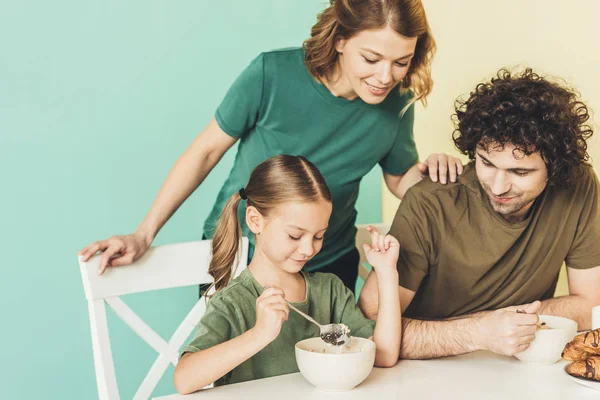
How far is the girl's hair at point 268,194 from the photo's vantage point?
54.3 inches

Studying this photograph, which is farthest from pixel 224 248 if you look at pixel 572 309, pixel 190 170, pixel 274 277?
pixel 572 309

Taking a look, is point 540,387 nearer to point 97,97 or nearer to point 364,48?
point 364,48

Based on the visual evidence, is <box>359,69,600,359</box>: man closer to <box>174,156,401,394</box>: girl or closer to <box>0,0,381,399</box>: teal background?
<box>174,156,401,394</box>: girl

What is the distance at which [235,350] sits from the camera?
3.81 feet

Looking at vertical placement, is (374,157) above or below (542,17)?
below

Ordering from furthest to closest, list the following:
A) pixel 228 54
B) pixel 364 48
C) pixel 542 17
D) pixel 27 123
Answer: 1. pixel 228 54
2. pixel 27 123
3. pixel 542 17
4. pixel 364 48

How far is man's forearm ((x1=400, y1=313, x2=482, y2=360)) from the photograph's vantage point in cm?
133

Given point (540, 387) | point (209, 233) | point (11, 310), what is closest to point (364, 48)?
point (209, 233)

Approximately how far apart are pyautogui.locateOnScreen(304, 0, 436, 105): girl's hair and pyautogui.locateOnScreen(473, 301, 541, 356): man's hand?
582mm

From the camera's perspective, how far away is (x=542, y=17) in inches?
79.7

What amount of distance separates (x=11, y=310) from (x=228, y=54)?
102 cm

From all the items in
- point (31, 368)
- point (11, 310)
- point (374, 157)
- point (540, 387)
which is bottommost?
point (31, 368)

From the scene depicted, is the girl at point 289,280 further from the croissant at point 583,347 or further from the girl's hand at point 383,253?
the croissant at point 583,347

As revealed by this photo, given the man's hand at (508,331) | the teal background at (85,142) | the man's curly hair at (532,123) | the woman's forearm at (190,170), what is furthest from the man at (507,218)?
the teal background at (85,142)
